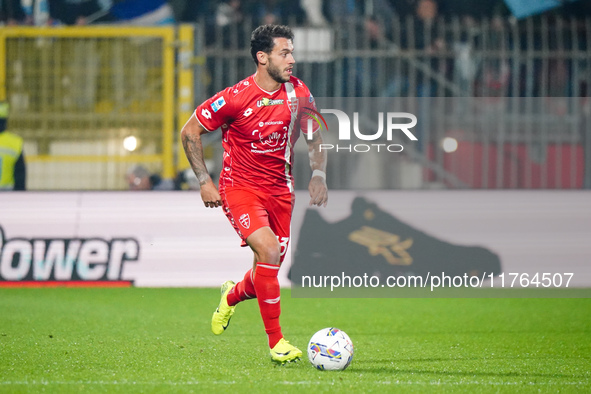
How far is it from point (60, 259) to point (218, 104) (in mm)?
5097

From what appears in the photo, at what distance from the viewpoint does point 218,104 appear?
19.3 ft

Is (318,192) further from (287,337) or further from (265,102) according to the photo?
(287,337)

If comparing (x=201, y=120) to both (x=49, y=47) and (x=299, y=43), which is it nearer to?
(x=299, y=43)

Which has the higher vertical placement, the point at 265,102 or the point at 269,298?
the point at 265,102

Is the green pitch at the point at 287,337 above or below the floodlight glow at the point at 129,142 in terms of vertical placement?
below

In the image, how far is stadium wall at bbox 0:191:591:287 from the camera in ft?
33.8

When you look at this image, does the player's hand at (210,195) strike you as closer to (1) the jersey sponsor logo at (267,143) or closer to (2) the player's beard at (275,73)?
(1) the jersey sponsor logo at (267,143)

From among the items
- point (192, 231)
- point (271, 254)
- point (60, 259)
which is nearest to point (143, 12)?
point (192, 231)

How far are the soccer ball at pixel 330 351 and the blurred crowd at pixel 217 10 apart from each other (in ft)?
28.9

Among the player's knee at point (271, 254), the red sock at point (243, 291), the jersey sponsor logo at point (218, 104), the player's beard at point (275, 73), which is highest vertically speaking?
the player's beard at point (275, 73)

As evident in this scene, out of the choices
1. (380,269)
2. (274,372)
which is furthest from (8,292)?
(274,372)

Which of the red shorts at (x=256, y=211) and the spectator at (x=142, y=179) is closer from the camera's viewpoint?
the red shorts at (x=256, y=211)

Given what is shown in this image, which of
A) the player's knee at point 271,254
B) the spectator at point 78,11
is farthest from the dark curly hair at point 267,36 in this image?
the spectator at point 78,11

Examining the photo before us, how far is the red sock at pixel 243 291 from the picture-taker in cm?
621
